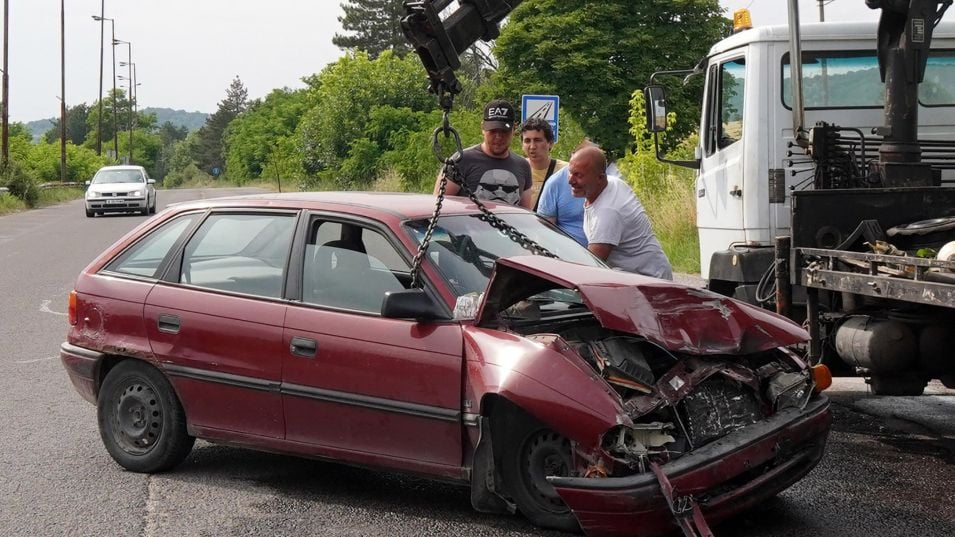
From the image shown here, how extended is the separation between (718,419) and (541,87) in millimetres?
37372

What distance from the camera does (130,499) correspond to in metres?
5.80

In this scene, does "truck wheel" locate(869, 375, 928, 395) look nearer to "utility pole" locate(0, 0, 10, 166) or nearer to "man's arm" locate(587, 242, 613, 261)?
"man's arm" locate(587, 242, 613, 261)

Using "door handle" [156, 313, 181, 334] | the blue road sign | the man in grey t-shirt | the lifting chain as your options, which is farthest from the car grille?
the blue road sign

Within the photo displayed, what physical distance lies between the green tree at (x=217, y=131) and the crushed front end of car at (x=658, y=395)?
159m

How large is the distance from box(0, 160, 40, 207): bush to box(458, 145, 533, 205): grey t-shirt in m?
40.6

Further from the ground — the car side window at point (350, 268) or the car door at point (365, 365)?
the car side window at point (350, 268)

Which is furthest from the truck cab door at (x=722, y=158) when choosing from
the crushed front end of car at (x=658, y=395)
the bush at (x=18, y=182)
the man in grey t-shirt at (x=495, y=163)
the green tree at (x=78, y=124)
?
the green tree at (x=78, y=124)

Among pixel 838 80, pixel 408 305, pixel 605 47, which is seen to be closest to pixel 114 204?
pixel 605 47

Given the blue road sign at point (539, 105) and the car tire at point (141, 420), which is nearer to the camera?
the car tire at point (141, 420)

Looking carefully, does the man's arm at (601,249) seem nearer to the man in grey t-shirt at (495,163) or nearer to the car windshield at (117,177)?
the man in grey t-shirt at (495,163)

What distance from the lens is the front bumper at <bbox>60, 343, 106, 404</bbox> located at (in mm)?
6464

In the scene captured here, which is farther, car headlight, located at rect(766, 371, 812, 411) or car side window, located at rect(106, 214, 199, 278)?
car side window, located at rect(106, 214, 199, 278)

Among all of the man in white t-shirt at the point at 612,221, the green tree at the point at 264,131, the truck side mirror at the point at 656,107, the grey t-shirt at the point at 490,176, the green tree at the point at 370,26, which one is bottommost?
the man in white t-shirt at the point at 612,221

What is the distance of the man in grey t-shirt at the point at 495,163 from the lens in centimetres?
824
